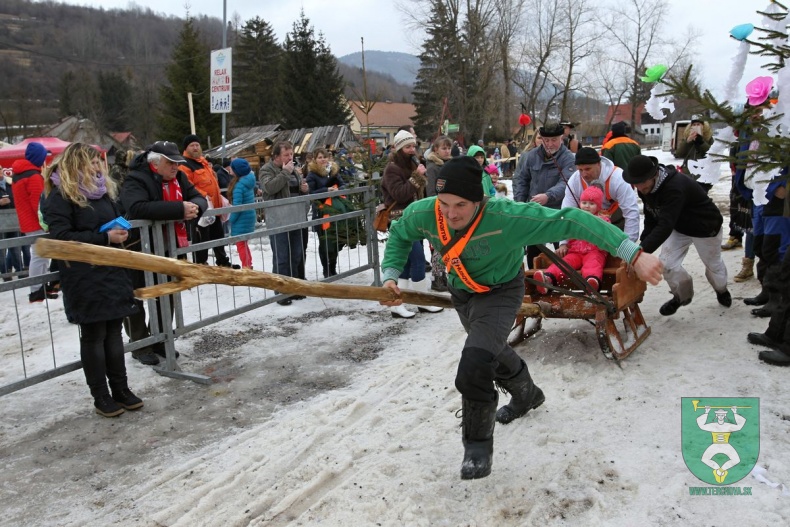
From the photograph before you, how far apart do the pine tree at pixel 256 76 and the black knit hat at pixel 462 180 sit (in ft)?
157

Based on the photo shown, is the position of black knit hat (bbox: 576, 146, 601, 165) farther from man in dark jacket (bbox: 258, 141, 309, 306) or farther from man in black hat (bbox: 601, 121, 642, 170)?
man in dark jacket (bbox: 258, 141, 309, 306)

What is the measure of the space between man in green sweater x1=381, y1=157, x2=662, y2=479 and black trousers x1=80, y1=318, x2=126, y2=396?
2.49m

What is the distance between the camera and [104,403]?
508cm

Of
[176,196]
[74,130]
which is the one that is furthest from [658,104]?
[74,130]

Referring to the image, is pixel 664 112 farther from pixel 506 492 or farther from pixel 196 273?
pixel 196 273

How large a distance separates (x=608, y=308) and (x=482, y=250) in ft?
6.83

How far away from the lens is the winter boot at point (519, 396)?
14.6 ft

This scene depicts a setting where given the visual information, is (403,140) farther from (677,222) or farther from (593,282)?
(677,222)

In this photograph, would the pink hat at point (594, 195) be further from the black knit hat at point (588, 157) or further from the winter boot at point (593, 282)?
the winter boot at point (593, 282)

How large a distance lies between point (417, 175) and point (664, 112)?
10.0 feet

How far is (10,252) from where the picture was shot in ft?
34.0

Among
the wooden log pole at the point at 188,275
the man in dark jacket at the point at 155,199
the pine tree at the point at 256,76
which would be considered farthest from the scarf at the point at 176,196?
the pine tree at the point at 256,76

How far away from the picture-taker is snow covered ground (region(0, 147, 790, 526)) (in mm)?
3645

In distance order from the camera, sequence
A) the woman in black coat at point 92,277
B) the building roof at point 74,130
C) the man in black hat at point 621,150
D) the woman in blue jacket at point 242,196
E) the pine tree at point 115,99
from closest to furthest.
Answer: the woman in black coat at point 92,277 < the man in black hat at point 621,150 < the woman in blue jacket at point 242,196 < the building roof at point 74,130 < the pine tree at point 115,99
